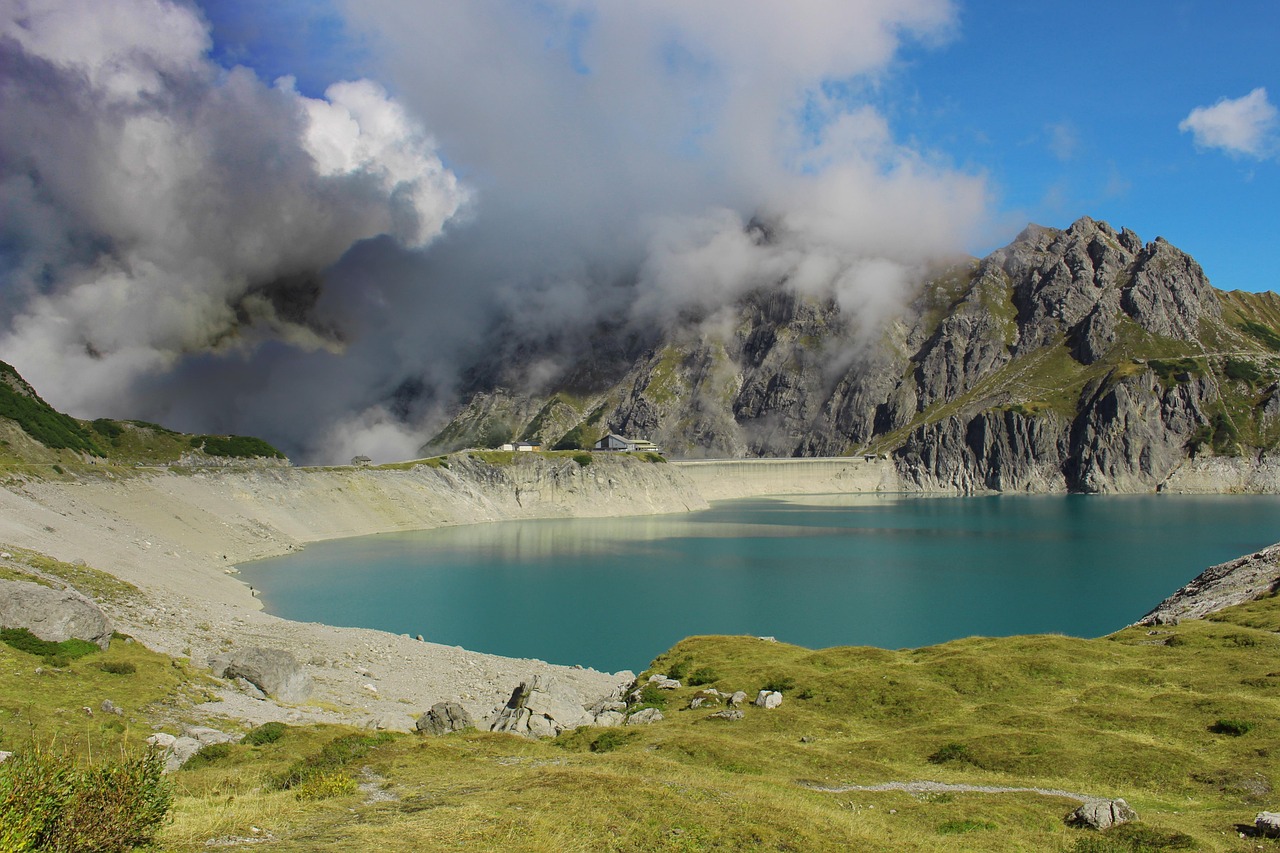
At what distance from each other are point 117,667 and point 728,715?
20290 mm

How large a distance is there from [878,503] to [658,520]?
7588cm

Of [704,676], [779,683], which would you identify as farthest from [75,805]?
[704,676]

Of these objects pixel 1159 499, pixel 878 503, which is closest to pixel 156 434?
pixel 878 503

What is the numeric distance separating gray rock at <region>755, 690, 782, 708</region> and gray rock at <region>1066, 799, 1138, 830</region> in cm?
1172

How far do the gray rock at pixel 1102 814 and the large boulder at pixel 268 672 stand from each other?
89.4 feet

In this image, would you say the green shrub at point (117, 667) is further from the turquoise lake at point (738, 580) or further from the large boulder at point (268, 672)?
the turquoise lake at point (738, 580)

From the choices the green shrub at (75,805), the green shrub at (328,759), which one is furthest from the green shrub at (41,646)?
the green shrub at (75,805)

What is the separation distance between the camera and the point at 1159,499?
196 meters

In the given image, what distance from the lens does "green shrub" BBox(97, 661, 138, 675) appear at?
26188 millimetres

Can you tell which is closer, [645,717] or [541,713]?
[645,717]

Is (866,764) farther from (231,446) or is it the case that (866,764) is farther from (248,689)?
(231,446)

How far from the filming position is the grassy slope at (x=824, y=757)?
13219 mm

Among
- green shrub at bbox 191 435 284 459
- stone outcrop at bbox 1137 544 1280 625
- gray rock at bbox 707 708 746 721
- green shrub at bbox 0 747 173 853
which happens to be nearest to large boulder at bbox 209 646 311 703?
gray rock at bbox 707 708 746 721

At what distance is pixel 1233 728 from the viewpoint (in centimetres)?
2011
